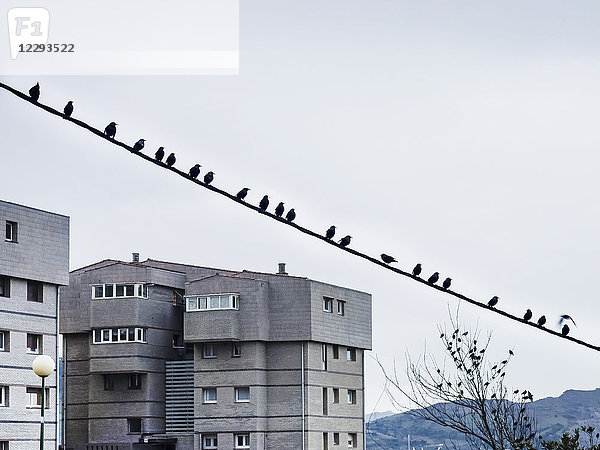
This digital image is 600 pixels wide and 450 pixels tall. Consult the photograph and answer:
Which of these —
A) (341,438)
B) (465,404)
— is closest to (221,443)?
(341,438)

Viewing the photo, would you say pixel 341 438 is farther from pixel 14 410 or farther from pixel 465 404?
pixel 465 404

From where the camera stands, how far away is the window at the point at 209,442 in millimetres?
52969

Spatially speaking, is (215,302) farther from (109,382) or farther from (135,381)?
(109,382)

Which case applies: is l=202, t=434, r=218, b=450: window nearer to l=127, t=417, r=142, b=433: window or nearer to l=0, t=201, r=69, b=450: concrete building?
l=127, t=417, r=142, b=433: window

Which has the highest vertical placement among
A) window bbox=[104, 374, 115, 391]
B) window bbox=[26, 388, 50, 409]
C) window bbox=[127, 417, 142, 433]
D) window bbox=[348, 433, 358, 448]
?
window bbox=[104, 374, 115, 391]

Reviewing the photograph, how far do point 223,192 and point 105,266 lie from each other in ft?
137

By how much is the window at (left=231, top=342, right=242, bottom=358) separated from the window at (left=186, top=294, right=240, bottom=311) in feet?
5.27

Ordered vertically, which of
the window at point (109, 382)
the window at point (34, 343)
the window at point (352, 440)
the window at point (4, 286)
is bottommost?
the window at point (352, 440)

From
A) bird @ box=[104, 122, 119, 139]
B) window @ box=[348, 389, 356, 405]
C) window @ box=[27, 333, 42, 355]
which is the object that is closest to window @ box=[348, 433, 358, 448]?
window @ box=[348, 389, 356, 405]

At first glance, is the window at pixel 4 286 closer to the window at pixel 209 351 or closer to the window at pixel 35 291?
the window at pixel 35 291

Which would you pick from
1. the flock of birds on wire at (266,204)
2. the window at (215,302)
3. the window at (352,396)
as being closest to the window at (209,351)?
the window at (215,302)

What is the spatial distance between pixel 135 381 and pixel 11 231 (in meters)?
12.3

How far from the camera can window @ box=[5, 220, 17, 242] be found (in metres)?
42.9

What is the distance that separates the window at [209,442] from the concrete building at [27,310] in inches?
376
